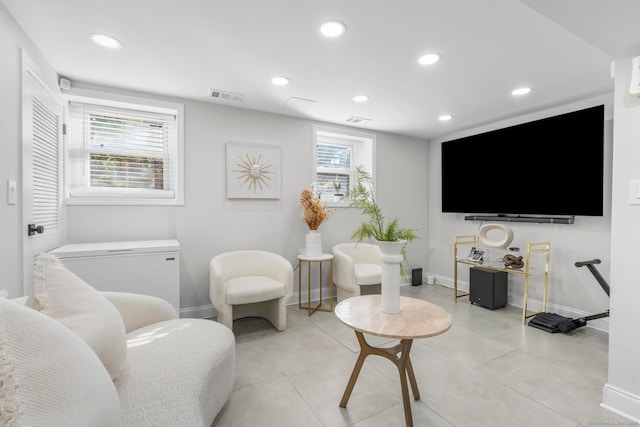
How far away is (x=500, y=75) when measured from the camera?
2.60m

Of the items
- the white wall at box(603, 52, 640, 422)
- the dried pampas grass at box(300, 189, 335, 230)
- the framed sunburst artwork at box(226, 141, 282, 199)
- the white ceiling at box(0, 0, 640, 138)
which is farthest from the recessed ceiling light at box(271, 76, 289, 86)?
the white wall at box(603, 52, 640, 422)

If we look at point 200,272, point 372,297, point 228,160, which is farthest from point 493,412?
point 228,160

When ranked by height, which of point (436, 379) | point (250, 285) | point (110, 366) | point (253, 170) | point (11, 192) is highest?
point (253, 170)

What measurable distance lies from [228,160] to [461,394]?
3001 millimetres

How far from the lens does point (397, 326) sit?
1644 mm

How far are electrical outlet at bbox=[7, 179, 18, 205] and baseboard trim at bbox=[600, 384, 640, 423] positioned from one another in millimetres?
3805

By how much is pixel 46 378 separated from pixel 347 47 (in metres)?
2.28

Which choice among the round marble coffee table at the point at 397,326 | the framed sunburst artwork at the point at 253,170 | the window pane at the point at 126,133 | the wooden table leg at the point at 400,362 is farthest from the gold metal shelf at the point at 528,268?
the window pane at the point at 126,133

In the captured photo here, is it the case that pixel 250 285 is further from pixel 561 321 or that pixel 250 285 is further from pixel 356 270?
pixel 561 321

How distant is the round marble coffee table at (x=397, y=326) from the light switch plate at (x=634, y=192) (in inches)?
47.7

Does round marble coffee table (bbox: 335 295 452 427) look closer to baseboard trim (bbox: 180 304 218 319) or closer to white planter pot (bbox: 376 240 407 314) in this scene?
white planter pot (bbox: 376 240 407 314)

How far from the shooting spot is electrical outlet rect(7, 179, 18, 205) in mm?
1852

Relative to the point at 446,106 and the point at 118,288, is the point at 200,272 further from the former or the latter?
the point at 446,106

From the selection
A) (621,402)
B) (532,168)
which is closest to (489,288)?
(532,168)
